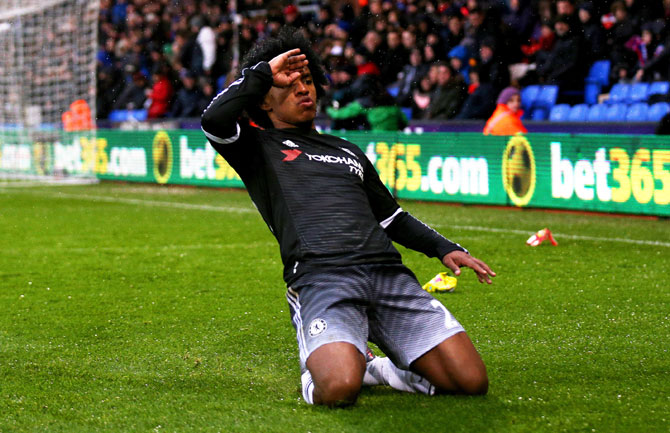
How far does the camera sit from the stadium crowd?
14727 millimetres

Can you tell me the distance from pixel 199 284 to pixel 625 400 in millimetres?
3837

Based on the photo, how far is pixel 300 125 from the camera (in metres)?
4.41

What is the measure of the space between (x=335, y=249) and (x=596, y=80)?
39.2 feet

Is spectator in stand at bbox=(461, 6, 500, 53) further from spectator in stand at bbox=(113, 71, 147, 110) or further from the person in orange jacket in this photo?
spectator in stand at bbox=(113, 71, 147, 110)

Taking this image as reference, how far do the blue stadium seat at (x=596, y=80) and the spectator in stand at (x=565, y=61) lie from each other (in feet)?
0.42

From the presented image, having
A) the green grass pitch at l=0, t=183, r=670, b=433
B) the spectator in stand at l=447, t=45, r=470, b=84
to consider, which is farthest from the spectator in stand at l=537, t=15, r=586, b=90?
the green grass pitch at l=0, t=183, r=670, b=433

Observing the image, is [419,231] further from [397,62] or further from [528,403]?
[397,62]

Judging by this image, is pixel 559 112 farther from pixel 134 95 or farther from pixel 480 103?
pixel 134 95

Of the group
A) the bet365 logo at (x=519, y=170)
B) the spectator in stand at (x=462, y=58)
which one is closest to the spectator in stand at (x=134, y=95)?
the spectator in stand at (x=462, y=58)

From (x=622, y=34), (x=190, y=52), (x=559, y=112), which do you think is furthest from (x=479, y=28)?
(x=190, y=52)

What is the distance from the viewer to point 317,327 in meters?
3.97

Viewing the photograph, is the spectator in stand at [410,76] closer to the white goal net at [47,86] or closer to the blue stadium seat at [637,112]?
the blue stadium seat at [637,112]

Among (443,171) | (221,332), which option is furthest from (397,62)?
(221,332)

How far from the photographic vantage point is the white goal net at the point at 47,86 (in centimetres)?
1948
